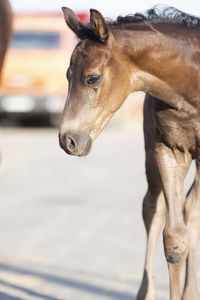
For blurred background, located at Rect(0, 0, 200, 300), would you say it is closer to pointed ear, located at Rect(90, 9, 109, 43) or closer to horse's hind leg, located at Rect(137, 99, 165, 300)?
horse's hind leg, located at Rect(137, 99, 165, 300)

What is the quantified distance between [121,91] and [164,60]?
319mm

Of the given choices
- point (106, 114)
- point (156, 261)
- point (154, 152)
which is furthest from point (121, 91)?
point (156, 261)

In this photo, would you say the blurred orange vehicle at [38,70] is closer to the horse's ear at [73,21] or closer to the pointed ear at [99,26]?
the horse's ear at [73,21]

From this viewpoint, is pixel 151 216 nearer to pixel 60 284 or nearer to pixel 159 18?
pixel 60 284

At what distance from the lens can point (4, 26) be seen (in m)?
6.42

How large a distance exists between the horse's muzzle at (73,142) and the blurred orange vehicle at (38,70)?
1307 centimetres

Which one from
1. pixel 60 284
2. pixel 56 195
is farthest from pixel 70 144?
pixel 56 195

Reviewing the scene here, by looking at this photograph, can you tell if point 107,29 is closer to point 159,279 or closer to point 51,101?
point 159,279

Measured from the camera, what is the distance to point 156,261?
650cm

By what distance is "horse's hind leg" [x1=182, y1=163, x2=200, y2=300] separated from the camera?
4697 millimetres

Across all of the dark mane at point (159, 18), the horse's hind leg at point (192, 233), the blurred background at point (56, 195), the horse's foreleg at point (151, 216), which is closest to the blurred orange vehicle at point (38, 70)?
the blurred background at point (56, 195)

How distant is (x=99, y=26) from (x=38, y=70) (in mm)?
13584

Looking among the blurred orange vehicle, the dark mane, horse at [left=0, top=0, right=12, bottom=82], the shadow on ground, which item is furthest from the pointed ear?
the blurred orange vehicle

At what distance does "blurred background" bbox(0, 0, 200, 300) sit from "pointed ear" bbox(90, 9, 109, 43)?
223cm
